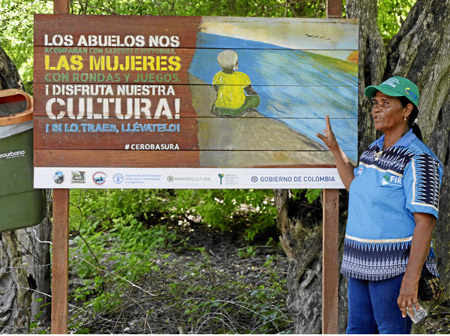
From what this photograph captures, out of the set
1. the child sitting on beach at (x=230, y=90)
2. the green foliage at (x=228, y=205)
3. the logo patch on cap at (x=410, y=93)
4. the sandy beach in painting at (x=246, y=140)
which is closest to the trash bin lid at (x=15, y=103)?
the sandy beach in painting at (x=246, y=140)

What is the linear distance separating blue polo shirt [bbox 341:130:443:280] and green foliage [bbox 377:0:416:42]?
12.7 ft

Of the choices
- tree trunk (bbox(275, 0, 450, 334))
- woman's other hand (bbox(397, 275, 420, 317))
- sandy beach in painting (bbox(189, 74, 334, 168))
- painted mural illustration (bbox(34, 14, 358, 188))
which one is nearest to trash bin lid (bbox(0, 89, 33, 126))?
painted mural illustration (bbox(34, 14, 358, 188))

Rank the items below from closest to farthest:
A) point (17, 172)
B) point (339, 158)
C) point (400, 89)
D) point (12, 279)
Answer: point (400, 89), point (339, 158), point (17, 172), point (12, 279)

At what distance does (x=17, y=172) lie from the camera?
4156mm

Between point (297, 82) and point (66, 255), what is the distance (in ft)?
6.41

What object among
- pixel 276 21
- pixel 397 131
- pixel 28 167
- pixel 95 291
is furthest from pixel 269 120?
pixel 95 291

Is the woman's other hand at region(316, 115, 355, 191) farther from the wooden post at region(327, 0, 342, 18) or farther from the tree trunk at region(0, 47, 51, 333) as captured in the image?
the tree trunk at region(0, 47, 51, 333)

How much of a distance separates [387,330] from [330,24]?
2059 mm

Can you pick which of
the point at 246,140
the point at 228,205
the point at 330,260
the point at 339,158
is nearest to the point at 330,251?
the point at 330,260

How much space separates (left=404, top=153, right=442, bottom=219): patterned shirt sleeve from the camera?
3051 mm

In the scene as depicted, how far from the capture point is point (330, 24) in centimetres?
413

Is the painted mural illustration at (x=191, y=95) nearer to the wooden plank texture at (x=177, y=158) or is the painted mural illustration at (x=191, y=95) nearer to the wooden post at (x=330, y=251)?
the wooden plank texture at (x=177, y=158)

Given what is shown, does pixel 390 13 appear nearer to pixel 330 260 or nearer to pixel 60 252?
pixel 330 260

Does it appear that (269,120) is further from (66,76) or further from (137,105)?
(66,76)
